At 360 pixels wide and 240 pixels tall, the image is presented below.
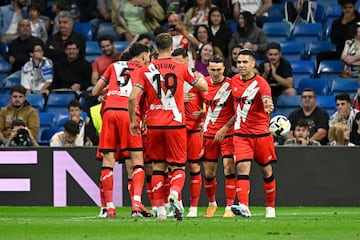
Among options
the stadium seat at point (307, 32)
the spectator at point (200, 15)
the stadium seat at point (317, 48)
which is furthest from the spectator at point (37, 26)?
the stadium seat at point (317, 48)

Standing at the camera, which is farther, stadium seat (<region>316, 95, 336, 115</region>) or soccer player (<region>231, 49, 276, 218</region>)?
stadium seat (<region>316, 95, 336, 115</region>)

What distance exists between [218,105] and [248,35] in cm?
710

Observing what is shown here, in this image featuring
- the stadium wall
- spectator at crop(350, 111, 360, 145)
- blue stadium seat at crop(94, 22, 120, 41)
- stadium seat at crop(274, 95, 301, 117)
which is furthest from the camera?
blue stadium seat at crop(94, 22, 120, 41)

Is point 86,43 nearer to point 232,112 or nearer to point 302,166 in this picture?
point 302,166

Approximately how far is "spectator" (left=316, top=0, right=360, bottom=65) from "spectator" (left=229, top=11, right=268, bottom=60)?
1.28 m

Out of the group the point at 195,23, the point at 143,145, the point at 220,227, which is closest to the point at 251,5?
the point at 195,23

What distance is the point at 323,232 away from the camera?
39.5 ft

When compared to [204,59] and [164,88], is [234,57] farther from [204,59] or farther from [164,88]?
[164,88]

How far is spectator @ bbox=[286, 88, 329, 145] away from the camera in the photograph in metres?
20.2

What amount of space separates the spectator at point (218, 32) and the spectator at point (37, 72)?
3412 millimetres

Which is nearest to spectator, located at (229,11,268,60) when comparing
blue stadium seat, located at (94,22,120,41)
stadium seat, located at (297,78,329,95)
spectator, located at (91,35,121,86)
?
stadium seat, located at (297,78,329,95)

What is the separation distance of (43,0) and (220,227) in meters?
14.3

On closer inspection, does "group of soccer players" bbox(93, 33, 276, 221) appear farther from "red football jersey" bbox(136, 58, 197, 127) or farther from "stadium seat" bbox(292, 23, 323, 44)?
"stadium seat" bbox(292, 23, 323, 44)

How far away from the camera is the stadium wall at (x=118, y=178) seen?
1919cm
